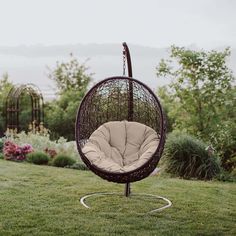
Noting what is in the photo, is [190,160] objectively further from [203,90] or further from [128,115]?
[203,90]

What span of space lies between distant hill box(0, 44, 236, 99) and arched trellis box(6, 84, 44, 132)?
0.96 meters

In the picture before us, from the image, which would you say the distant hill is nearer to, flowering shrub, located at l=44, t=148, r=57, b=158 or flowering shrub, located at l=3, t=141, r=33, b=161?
flowering shrub, located at l=44, t=148, r=57, b=158

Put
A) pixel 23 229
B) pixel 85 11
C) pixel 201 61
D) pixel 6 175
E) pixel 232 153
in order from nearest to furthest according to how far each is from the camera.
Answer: pixel 23 229
pixel 6 175
pixel 232 153
pixel 201 61
pixel 85 11

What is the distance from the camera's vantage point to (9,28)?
374 inches

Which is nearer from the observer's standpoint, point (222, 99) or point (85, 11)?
point (222, 99)

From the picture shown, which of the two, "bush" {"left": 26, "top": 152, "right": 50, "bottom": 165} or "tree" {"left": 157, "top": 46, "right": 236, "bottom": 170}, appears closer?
"bush" {"left": 26, "top": 152, "right": 50, "bottom": 165}

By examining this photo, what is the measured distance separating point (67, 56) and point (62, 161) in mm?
4335

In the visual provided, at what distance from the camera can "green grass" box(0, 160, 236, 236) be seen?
3605 millimetres

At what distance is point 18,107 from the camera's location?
9.16 meters

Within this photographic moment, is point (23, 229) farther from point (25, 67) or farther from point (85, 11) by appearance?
point (25, 67)

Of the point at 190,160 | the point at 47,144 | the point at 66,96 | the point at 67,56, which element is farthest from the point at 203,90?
the point at 67,56

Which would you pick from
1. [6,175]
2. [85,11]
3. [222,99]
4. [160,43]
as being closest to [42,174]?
[6,175]

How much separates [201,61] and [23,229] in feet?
14.1

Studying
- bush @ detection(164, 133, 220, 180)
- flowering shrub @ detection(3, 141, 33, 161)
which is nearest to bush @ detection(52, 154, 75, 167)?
flowering shrub @ detection(3, 141, 33, 161)
